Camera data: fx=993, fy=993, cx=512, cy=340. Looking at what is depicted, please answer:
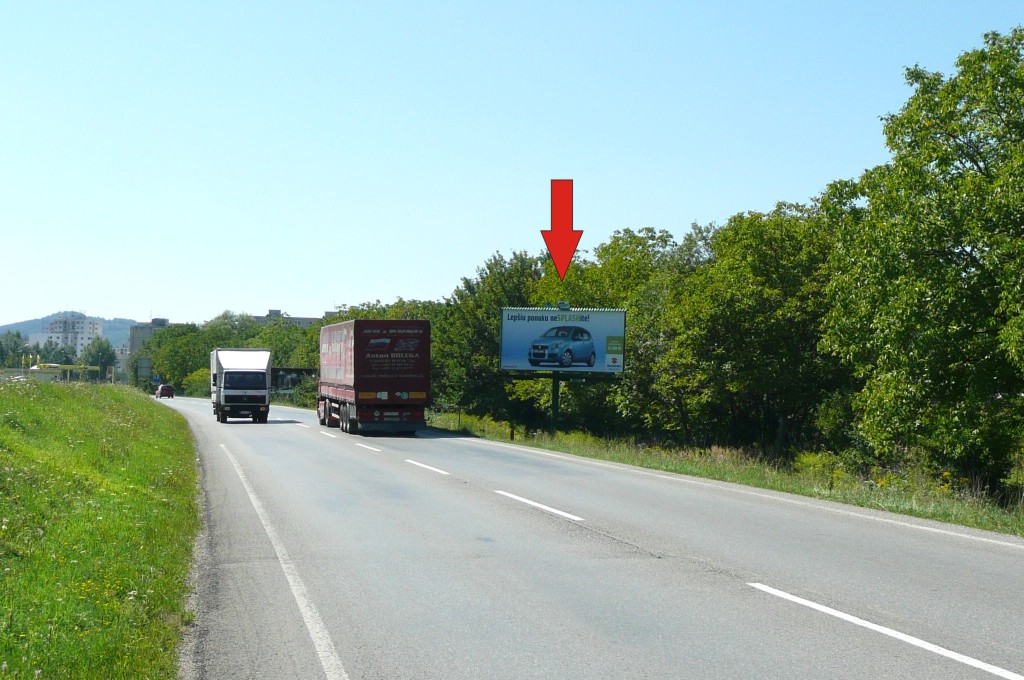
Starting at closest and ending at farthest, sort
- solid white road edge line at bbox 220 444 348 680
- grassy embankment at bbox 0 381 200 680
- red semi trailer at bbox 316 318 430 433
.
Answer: solid white road edge line at bbox 220 444 348 680 → grassy embankment at bbox 0 381 200 680 → red semi trailer at bbox 316 318 430 433

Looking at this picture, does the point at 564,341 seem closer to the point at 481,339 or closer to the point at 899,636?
the point at 481,339

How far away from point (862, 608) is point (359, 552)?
5.13m

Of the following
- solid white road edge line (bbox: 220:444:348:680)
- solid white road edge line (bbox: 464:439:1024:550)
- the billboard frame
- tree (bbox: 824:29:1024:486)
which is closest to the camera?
solid white road edge line (bbox: 220:444:348:680)

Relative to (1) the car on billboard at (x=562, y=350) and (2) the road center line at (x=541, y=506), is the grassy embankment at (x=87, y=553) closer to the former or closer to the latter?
(2) the road center line at (x=541, y=506)

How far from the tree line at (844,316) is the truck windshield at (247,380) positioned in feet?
53.8

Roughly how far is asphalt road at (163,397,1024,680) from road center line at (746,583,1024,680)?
0.02 metres

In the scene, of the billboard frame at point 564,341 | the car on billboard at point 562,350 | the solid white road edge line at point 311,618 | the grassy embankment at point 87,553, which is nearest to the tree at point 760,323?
the billboard frame at point 564,341

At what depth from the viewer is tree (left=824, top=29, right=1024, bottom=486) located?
82.9 feet

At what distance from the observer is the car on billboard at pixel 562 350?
38812 millimetres

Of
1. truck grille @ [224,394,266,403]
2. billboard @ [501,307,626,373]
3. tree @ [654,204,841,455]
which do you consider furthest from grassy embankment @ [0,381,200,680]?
tree @ [654,204,841,455]

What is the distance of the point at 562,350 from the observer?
A: 38.9 m

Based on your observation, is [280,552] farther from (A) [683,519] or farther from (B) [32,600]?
(A) [683,519]

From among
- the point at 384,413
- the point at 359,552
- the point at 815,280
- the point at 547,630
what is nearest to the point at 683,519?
the point at 359,552

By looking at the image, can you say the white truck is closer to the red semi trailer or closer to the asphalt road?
the red semi trailer
